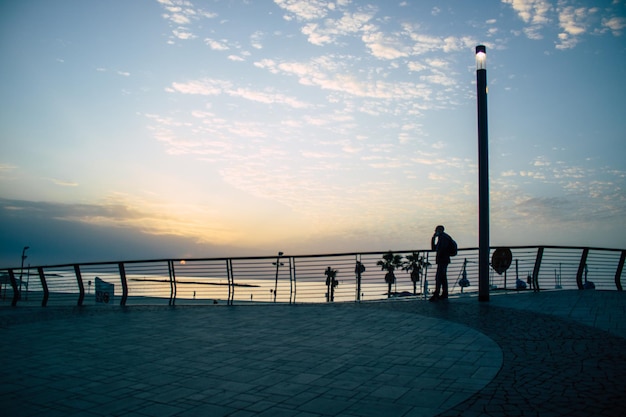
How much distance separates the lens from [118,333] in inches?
356

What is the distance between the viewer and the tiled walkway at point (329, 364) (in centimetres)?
446

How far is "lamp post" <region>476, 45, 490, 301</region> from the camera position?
464 inches

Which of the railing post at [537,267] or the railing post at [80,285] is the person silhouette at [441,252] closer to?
the railing post at [537,267]

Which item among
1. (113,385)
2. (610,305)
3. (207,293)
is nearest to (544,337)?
(610,305)

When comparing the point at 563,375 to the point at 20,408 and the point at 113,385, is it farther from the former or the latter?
the point at 20,408

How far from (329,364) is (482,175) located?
7807 millimetres

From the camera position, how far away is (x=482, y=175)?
11797 millimetres

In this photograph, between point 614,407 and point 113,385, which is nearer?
point 614,407

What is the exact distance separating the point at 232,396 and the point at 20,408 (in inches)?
86.3

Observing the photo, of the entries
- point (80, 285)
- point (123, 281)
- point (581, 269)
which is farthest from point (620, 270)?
point (80, 285)

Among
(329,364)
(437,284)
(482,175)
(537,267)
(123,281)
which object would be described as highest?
(482,175)

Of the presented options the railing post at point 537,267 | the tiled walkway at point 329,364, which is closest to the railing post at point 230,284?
the tiled walkway at point 329,364

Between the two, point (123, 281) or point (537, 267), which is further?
point (537, 267)

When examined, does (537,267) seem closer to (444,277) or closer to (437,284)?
(444,277)
